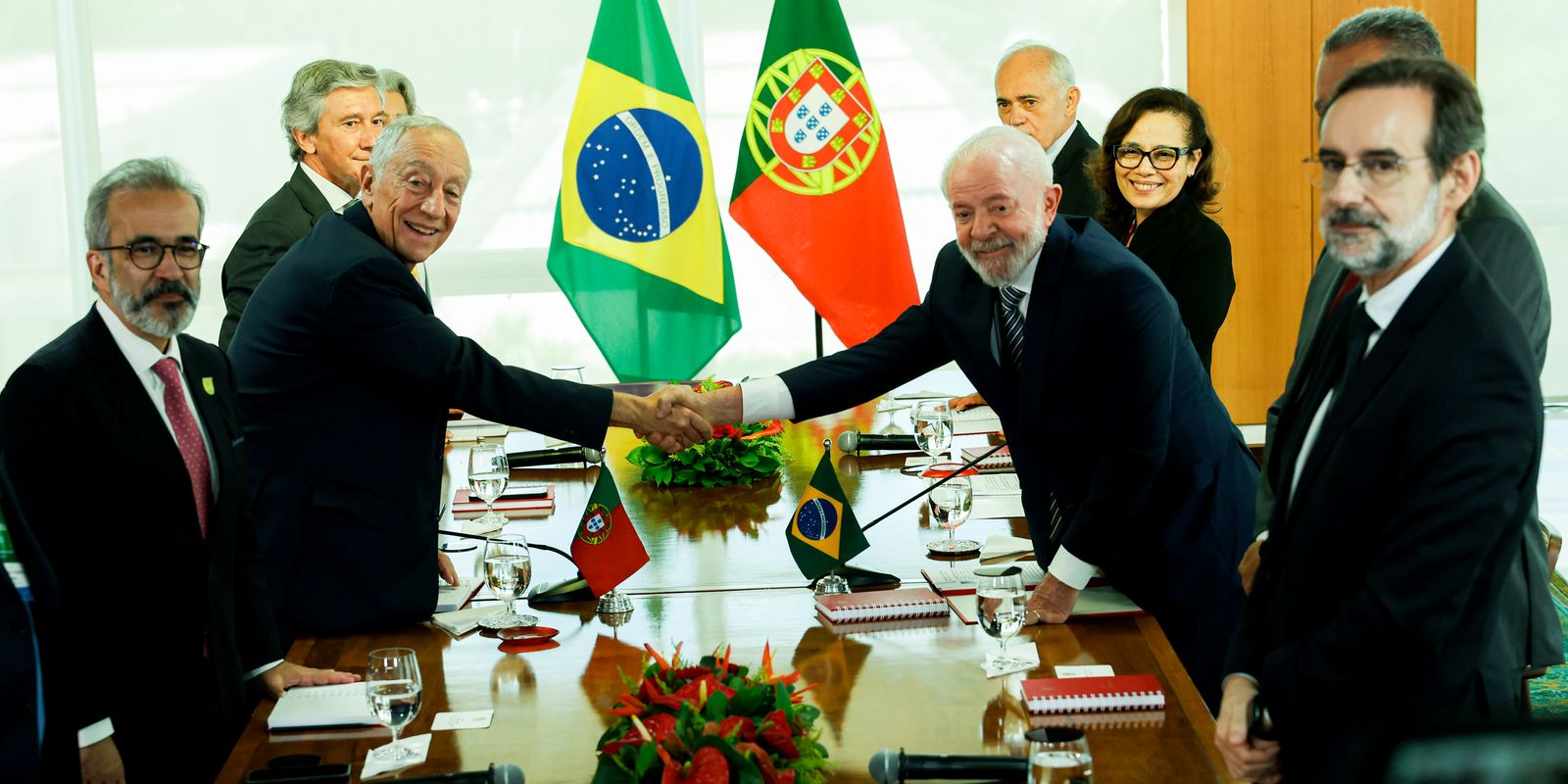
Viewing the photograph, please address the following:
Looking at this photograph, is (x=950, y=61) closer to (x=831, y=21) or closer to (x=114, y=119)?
(x=831, y=21)

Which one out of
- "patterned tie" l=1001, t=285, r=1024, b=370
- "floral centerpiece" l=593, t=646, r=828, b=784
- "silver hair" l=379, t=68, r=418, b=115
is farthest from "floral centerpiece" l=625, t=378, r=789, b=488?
"silver hair" l=379, t=68, r=418, b=115

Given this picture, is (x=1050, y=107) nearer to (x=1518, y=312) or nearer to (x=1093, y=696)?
(x=1518, y=312)

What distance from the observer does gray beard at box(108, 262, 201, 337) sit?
2420mm

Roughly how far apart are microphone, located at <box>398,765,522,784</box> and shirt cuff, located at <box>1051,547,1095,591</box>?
1075mm

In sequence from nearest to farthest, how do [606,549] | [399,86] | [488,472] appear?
1. [606,549]
2. [488,472]
3. [399,86]

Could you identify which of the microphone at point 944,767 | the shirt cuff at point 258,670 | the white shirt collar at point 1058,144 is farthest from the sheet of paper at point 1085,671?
the white shirt collar at point 1058,144

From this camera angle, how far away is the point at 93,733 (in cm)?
221

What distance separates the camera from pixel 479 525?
3350 mm

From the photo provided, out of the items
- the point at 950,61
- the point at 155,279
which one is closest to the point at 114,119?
the point at 950,61

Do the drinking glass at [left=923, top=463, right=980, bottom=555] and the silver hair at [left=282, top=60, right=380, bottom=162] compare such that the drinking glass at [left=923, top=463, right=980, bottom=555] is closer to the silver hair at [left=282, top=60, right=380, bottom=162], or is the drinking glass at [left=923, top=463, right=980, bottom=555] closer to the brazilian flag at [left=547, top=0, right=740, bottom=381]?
the silver hair at [left=282, top=60, right=380, bottom=162]

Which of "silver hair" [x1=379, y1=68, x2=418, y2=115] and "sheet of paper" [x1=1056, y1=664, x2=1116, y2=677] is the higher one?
"silver hair" [x1=379, y1=68, x2=418, y2=115]

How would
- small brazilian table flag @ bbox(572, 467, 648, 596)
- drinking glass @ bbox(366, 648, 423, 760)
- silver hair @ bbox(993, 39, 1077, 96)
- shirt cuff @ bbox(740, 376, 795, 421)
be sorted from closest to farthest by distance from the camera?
drinking glass @ bbox(366, 648, 423, 760) → small brazilian table flag @ bbox(572, 467, 648, 596) → shirt cuff @ bbox(740, 376, 795, 421) → silver hair @ bbox(993, 39, 1077, 96)

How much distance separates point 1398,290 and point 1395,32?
110 centimetres

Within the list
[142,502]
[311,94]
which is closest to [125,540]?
[142,502]
